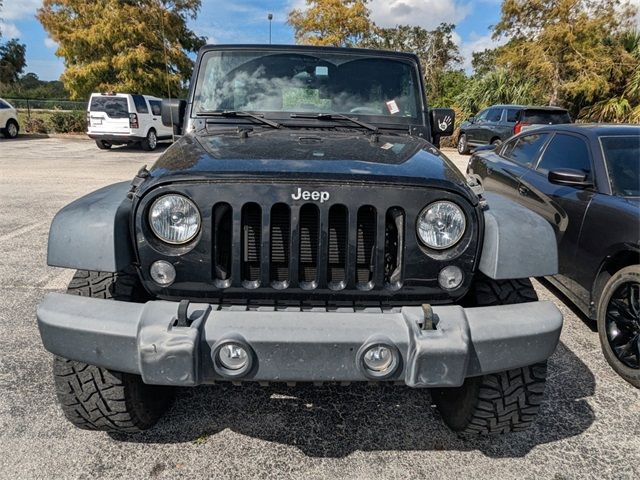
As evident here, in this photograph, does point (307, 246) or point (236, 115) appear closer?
point (307, 246)

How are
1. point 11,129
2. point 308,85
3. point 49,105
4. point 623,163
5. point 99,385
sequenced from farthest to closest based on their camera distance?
point 49,105 < point 11,129 < point 623,163 < point 308,85 < point 99,385

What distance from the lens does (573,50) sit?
15.7 m

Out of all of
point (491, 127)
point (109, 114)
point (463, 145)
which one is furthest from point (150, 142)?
point (491, 127)

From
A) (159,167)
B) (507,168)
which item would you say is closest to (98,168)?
(507,168)

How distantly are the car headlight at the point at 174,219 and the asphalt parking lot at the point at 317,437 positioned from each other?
110 cm

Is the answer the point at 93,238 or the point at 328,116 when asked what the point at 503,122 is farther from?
the point at 93,238

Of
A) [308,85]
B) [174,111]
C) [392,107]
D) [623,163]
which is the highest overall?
[308,85]

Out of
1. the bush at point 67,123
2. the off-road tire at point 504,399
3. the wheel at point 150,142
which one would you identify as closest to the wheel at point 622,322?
the off-road tire at point 504,399

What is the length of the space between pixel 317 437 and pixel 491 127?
13039mm

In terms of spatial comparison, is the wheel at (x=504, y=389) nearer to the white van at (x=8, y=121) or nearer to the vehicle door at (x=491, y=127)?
the vehicle door at (x=491, y=127)

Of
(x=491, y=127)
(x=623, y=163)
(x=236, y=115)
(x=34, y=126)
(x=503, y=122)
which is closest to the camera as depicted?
(x=236, y=115)

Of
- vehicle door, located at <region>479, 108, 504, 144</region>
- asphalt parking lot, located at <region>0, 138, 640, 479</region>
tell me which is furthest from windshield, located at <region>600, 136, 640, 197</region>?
vehicle door, located at <region>479, 108, 504, 144</region>

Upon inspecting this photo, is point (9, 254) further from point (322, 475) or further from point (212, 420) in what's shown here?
point (322, 475)

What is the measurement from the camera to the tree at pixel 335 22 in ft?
78.4
